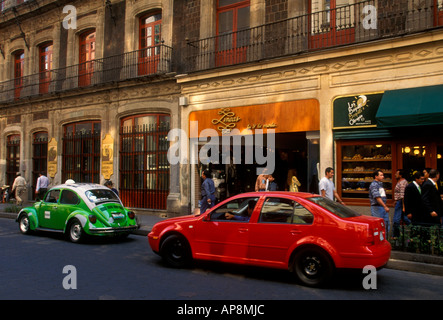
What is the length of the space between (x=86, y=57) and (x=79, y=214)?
443 inches

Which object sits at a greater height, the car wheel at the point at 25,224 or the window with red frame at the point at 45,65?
the window with red frame at the point at 45,65

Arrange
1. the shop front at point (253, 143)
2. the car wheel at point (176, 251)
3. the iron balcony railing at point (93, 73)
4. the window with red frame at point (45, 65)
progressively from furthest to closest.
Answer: the window with red frame at point (45, 65) < the iron balcony railing at point (93, 73) < the shop front at point (253, 143) < the car wheel at point (176, 251)

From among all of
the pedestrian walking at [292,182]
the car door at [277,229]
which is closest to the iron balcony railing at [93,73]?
the pedestrian walking at [292,182]

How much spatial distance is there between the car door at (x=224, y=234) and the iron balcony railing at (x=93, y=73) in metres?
9.59

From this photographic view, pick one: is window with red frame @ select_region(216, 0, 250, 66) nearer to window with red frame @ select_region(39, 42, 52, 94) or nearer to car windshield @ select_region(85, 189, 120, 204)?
car windshield @ select_region(85, 189, 120, 204)

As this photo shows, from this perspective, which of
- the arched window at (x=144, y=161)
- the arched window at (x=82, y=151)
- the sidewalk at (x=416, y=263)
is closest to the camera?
the sidewalk at (x=416, y=263)

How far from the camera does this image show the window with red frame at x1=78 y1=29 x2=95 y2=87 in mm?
18266

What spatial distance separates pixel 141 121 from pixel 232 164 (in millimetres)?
4506

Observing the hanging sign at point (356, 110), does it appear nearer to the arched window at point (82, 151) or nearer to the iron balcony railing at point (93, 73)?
the iron balcony railing at point (93, 73)

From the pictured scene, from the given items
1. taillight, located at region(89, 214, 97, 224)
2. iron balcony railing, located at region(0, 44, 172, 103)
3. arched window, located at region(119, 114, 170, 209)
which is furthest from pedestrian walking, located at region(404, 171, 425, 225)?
iron balcony railing, located at region(0, 44, 172, 103)

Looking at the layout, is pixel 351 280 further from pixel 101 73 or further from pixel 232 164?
pixel 101 73

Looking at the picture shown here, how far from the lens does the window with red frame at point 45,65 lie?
2030 cm

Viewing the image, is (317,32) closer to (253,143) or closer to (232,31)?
(232,31)

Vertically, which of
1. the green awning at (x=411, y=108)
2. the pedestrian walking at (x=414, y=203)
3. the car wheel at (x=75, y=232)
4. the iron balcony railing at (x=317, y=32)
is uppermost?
the iron balcony railing at (x=317, y=32)
